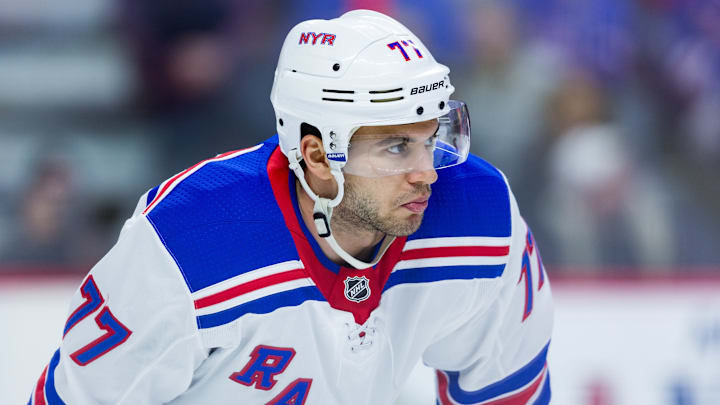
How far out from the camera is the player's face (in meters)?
1.78

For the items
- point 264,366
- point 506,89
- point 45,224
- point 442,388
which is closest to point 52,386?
point 264,366

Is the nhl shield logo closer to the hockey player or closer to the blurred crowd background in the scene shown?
the hockey player

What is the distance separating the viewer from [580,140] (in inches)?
161

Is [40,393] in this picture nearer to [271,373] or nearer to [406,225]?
[271,373]

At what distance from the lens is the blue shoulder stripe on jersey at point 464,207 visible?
1979 mm

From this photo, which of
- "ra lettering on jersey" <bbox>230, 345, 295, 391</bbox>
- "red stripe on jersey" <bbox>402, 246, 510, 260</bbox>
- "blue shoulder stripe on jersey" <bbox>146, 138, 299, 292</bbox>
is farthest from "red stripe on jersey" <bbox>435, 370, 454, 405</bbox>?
"blue shoulder stripe on jersey" <bbox>146, 138, 299, 292</bbox>

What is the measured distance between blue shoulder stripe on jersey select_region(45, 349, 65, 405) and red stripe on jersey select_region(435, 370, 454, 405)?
34.5 inches

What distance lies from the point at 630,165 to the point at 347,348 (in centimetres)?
247

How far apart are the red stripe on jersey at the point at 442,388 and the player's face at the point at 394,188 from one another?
0.62m

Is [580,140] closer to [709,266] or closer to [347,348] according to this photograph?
[709,266]

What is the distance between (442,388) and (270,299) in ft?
2.25

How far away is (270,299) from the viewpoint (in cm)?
181

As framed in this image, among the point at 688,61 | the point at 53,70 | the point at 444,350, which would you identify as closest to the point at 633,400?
the point at 444,350

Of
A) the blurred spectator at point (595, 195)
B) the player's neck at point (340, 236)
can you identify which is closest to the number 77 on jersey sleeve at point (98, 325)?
the player's neck at point (340, 236)
